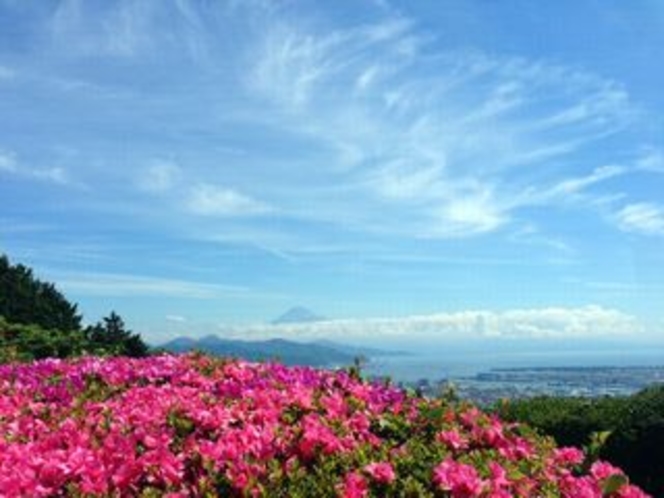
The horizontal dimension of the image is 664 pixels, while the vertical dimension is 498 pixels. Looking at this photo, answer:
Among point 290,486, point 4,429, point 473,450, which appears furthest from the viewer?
point 4,429

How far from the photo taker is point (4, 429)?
736 cm

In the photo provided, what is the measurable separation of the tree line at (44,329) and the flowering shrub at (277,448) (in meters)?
8.28

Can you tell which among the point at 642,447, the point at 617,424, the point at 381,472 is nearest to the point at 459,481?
the point at 381,472

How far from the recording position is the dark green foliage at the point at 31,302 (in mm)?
28953

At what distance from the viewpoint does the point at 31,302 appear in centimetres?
2959

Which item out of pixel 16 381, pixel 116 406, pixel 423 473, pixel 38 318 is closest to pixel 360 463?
pixel 423 473

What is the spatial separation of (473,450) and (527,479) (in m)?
0.57

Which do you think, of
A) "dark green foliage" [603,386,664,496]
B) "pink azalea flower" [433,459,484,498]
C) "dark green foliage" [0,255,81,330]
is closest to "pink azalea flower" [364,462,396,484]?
"pink azalea flower" [433,459,484,498]

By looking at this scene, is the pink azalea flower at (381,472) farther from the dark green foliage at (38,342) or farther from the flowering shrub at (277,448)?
the dark green foliage at (38,342)

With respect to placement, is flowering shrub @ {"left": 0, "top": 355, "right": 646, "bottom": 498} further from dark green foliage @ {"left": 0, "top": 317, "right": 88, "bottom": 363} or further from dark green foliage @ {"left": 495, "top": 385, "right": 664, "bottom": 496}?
dark green foliage @ {"left": 0, "top": 317, "right": 88, "bottom": 363}

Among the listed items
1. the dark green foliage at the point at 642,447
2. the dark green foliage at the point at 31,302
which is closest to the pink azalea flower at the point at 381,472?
the dark green foliage at the point at 642,447

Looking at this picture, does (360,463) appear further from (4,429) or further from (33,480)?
(4,429)

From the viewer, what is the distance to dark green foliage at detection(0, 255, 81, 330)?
29.0 m

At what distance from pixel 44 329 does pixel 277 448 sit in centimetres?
2285
